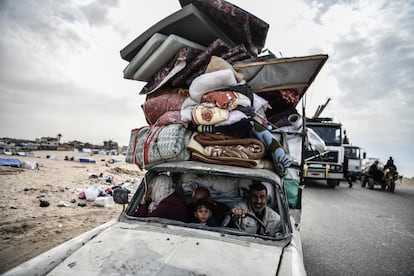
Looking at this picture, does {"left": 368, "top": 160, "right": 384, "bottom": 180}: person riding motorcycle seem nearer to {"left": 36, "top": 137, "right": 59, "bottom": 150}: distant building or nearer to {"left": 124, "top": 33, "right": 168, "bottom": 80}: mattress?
{"left": 124, "top": 33, "right": 168, "bottom": 80}: mattress

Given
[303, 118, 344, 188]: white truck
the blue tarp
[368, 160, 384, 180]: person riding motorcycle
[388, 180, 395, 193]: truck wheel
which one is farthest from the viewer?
[368, 160, 384, 180]: person riding motorcycle

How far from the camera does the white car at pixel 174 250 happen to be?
1455mm

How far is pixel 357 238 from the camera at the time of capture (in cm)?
518

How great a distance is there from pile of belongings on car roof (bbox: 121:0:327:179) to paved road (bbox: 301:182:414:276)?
230 cm

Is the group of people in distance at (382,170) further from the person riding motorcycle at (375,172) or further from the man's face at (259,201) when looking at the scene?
the man's face at (259,201)

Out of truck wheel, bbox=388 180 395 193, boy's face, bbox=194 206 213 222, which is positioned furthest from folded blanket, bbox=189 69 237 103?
truck wheel, bbox=388 180 395 193

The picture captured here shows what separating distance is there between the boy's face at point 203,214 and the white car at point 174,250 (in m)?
0.34

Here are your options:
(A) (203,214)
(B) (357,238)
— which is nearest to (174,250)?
(A) (203,214)

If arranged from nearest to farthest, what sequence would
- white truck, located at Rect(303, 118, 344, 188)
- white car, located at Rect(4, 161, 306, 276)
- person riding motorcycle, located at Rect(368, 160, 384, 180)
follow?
1. white car, located at Rect(4, 161, 306, 276)
2. white truck, located at Rect(303, 118, 344, 188)
3. person riding motorcycle, located at Rect(368, 160, 384, 180)

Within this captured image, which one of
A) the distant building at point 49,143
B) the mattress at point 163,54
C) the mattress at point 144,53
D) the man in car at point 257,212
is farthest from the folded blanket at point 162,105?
the distant building at point 49,143

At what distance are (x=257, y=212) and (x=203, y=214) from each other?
60cm

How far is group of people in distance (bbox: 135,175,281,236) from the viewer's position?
226 centimetres

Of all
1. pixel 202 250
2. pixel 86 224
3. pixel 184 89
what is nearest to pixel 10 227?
pixel 86 224

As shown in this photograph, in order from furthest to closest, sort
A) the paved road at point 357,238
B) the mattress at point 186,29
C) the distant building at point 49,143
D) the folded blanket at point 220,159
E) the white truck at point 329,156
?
the distant building at point 49,143 → the white truck at point 329,156 → the paved road at point 357,238 → the mattress at point 186,29 → the folded blanket at point 220,159
